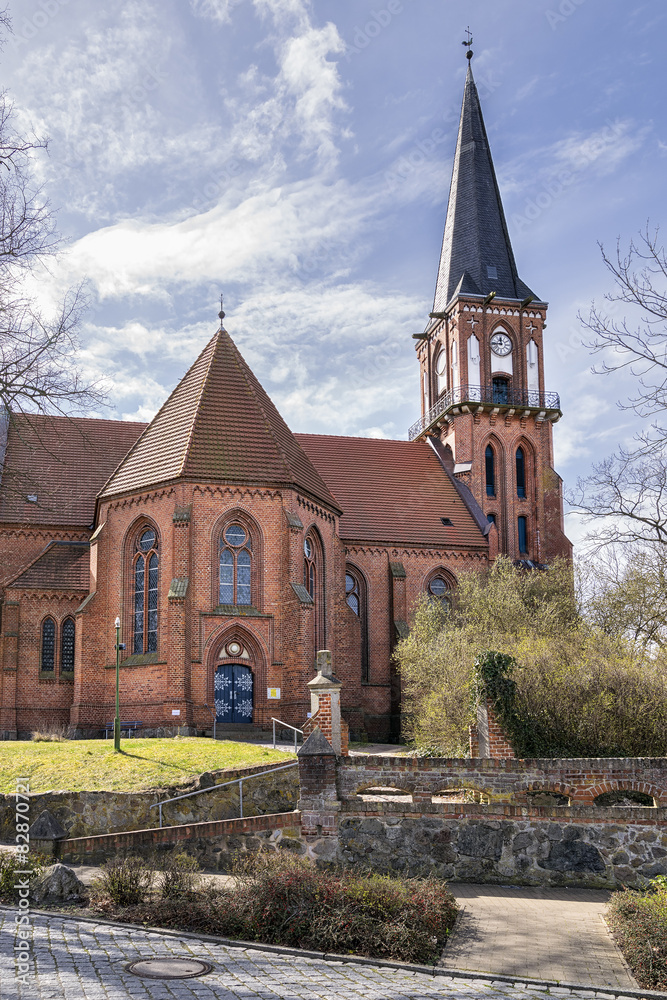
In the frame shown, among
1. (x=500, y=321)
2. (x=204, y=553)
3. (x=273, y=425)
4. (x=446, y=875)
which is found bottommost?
(x=446, y=875)

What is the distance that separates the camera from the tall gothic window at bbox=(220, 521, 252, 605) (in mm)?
27531

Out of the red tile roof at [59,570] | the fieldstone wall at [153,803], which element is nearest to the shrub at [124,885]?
the fieldstone wall at [153,803]

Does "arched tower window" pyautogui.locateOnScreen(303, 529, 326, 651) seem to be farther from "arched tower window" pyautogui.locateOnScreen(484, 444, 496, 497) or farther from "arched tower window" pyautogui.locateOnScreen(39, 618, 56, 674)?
"arched tower window" pyautogui.locateOnScreen(484, 444, 496, 497)

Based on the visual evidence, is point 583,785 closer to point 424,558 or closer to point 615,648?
point 615,648

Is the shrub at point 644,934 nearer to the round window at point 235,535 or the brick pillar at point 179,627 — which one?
the brick pillar at point 179,627

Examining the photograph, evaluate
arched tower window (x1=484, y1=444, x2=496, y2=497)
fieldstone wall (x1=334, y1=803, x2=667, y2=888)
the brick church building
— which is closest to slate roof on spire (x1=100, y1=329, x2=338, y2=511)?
the brick church building

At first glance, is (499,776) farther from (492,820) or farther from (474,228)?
(474,228)

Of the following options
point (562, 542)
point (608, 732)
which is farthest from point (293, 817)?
point (562, 542)

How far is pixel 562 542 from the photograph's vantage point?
40.7m

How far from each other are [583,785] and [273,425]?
18.4 metres

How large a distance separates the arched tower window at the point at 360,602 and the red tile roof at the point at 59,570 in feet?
32.4

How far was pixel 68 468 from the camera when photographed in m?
35.6

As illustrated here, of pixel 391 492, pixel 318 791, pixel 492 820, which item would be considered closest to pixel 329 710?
pixel 318 791

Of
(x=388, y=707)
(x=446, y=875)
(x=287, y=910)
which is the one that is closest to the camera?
(x=287, y=910)
